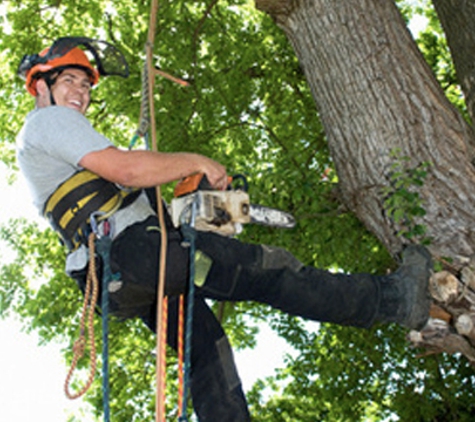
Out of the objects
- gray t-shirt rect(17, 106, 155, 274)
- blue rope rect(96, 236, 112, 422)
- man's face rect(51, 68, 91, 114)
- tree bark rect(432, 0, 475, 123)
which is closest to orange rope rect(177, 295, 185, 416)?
→ blue rope rect(96, 236, 112, 422)

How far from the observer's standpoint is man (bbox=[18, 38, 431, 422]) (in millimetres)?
3064

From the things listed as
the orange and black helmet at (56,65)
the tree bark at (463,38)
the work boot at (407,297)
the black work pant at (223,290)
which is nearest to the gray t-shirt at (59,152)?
the black work pant at (223,290)

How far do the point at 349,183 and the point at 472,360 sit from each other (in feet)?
4.13

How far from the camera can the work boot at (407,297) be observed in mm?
3414

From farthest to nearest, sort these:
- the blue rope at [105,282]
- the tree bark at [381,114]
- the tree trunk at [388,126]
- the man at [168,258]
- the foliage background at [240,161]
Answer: the foliage background at [240,161], the tree bark at [381,114], the tree trunk at [388,126], the man at [168,258], the blue rope at [105,282]

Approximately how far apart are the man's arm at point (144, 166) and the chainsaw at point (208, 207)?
56 millimetres

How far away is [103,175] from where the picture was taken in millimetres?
3031

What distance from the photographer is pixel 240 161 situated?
27.9 ft

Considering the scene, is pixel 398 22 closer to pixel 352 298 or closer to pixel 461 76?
pixel 461 76

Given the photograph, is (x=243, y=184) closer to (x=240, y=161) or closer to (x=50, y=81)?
(x=50, y=81)

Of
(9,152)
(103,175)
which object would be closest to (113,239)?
(103,175)

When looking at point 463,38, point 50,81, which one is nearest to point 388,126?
point 463,38

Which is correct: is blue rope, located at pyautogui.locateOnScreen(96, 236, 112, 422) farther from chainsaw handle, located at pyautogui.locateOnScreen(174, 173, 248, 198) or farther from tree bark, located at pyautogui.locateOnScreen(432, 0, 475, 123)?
tree bark, located at pyautogui.locateOnScreen(432, 0, 475, 123)

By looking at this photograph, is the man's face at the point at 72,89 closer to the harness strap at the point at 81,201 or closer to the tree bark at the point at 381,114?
the harness strap at the point at 81,201
